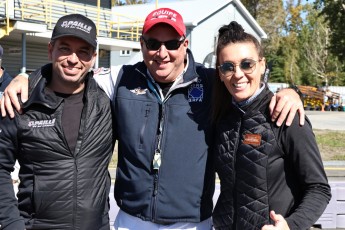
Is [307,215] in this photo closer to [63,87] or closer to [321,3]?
[63,87]

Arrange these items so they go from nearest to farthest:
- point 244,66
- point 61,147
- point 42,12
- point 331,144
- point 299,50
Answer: point 244,66, point 61,147, point 331,144, point 42,12, point 299,50

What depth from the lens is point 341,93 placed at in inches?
1842

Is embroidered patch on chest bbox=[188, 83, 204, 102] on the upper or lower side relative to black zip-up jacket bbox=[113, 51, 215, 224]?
upper

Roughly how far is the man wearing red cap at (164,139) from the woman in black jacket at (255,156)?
0.64ft

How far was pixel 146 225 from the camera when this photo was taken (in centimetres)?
318

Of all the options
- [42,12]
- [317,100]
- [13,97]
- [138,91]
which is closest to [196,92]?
[138,91]

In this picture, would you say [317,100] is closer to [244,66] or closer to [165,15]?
[165,15]

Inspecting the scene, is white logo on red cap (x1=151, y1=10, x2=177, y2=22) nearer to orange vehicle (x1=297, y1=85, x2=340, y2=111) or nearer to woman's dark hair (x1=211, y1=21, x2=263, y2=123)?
woman's dark hair (x1=211, y1=21, x2=263, y2=123)

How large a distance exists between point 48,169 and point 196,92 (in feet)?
3.78

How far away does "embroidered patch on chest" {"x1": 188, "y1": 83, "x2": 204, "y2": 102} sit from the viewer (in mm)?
3275

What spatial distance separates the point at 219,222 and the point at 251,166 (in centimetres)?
51

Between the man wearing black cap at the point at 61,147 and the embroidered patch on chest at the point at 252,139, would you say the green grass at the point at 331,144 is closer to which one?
the embroidered patch on chest at the point at 252,139

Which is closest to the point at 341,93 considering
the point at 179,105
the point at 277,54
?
the point at 277,54

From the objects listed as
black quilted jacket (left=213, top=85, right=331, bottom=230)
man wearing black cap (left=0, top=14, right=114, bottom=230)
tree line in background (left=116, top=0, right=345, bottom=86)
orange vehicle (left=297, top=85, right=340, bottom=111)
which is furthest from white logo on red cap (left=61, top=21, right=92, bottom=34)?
tree line in background (left=116, top=0, right=345, bottom=86)
